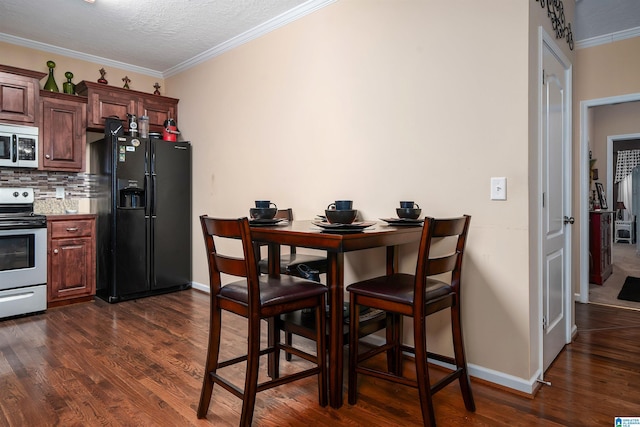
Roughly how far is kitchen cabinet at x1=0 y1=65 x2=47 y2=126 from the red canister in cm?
117

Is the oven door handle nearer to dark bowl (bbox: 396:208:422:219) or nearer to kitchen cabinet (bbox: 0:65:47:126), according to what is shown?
kitchen cabinet (bbox: 0:65:47:126)

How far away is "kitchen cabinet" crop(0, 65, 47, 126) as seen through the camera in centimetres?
344

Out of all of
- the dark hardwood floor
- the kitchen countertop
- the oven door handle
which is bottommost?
the dark hardwood floor

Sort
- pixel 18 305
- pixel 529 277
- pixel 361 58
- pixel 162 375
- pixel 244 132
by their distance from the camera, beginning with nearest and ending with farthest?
pixel 529 277 → pixel 162 375 → pixel 361 58 → pixel 18 305 → pixel 244 132

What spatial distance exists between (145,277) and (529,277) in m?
3.56

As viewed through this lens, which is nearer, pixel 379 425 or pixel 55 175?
pixel 379 425

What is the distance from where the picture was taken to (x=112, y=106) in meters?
4.11

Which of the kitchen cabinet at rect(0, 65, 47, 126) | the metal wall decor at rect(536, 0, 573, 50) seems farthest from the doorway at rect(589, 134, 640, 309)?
the kitchen cabinet at rect(0, 65, 47, 126)

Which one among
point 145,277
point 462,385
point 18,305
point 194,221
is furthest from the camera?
point 194,221

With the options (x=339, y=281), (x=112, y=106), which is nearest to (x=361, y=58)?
(x=339, y=281)

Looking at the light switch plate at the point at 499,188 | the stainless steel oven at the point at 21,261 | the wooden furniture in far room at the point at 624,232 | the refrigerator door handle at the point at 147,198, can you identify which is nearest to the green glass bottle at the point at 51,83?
the stainless steel oven at the point at 21,261

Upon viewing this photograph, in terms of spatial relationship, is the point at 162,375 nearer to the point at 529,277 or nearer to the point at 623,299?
the point at 529,277

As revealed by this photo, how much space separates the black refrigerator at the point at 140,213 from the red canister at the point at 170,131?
171 mm

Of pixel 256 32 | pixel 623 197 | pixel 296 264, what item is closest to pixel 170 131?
pixel 256 32
